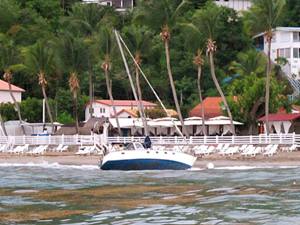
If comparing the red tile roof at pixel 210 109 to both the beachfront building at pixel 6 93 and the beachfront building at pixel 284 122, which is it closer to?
the beachfront building at pixel 284 122

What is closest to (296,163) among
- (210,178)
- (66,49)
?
(210,178)

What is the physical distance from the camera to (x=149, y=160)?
41.3 metres

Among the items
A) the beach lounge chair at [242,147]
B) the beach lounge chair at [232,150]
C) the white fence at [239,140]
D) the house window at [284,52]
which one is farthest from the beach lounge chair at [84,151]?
the house window at [284,52]

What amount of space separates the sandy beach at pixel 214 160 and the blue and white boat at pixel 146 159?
3091 mm

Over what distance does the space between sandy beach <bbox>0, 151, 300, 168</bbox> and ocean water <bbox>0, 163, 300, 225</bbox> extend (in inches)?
126

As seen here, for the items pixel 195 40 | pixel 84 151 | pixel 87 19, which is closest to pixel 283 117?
pixel 195 40

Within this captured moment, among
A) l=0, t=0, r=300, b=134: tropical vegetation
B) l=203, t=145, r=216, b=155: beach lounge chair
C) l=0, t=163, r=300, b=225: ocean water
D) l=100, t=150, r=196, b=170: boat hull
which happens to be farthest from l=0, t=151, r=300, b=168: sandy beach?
l=0, t=0, r=300, b=134: tropical vegetation

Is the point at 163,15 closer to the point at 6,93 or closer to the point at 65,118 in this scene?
the point at 65,118

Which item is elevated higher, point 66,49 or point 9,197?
point 66,49

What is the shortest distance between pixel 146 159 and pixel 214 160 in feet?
23.1

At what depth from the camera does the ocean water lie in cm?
2016

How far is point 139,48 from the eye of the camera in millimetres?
60469

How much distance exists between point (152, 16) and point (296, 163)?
791 inches

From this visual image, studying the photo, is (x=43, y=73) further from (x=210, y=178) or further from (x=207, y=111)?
(x=210, y=178)
